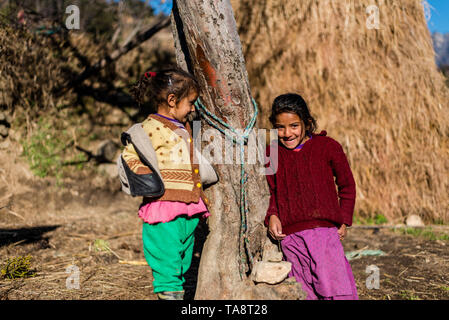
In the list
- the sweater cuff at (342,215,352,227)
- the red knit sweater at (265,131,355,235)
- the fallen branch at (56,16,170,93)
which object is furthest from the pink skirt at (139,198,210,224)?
the fallen branch at (56,16,170,93)

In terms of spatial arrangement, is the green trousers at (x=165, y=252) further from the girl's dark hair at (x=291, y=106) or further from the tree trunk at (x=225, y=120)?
the girl's dark hair at (x=291, y=106)

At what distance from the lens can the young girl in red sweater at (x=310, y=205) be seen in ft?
6.85

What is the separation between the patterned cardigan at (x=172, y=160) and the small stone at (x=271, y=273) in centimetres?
54

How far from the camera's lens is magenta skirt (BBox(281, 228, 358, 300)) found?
206 cm

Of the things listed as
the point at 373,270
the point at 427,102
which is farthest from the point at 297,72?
the point at 373,270

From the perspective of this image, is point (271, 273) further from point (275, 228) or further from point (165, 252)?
point (165, 252)

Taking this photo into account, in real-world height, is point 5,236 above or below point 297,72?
below

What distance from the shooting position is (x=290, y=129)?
2.19m

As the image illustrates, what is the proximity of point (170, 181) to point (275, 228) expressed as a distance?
0.69 meters
